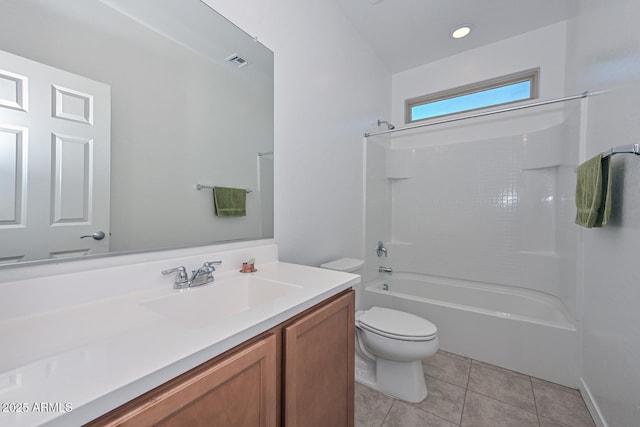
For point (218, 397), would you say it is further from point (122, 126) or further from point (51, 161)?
point (122, 126)

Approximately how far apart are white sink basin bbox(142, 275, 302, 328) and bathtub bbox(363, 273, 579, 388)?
138 centimetres

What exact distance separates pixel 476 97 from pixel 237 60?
8.05 ft

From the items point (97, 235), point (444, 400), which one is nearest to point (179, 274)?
point (97, 235)

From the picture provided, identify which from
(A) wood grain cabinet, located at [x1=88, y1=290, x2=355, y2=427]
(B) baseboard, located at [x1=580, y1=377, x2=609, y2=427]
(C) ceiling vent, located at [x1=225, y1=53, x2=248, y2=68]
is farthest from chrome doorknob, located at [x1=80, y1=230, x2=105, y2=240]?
(B) baseboard, located at [x1=580, y1=377, x2=609, y2=427]

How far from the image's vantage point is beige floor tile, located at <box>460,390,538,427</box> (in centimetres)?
135

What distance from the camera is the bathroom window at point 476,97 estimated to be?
2420mm

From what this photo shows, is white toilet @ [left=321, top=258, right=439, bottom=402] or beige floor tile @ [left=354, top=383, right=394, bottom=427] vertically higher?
white toilet @ [left=321, top=258, right=439, bottom=402]

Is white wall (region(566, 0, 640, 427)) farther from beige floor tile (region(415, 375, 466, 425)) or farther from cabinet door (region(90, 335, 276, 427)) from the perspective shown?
cabinet door (region(90, 335, 276, 427))

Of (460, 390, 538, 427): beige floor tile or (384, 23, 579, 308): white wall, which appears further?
(384, 23, 579, 308): white wall

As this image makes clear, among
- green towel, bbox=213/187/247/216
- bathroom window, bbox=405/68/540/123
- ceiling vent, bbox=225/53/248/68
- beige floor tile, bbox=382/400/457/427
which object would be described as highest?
bathroom window, bbox=405/68/540/123

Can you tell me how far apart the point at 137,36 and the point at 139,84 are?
177 millimetres

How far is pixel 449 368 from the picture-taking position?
71.6 inches

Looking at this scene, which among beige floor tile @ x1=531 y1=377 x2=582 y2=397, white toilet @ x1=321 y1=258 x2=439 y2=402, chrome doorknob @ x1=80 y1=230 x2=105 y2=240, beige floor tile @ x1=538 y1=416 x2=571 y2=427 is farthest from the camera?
beige floor tile @ x1=531 y1=377 x2=582 y2=397

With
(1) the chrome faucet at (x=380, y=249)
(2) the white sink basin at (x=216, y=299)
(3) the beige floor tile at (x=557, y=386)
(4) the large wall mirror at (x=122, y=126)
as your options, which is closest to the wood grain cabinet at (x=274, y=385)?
(2) the white sink basin at (x=216, y=299)
